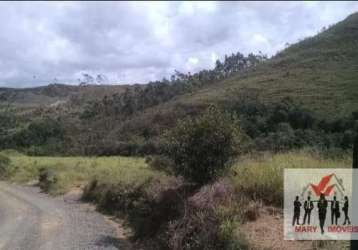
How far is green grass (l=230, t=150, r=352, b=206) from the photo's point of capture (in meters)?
11.0

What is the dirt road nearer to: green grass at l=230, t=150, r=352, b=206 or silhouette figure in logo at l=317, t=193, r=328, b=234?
green grass at l=230, t=150, r=352, b=206

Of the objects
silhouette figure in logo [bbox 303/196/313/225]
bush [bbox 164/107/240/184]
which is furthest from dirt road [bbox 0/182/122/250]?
silhouette figure in logo [bbox 303/196/313/225]

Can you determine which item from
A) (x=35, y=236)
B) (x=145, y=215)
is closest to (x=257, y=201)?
(x=145, y=215)

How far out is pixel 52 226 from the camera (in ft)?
60.2

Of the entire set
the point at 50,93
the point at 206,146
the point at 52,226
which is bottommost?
the point at 52,226

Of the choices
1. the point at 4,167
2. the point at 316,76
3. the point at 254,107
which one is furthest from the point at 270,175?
the point at 316,76

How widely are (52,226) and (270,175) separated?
32.6ft

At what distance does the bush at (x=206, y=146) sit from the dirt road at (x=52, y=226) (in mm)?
3152

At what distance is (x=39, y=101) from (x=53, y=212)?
498ft

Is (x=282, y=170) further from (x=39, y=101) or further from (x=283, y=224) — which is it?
(x=39, y=101)

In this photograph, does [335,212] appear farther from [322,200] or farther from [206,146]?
[206,146]

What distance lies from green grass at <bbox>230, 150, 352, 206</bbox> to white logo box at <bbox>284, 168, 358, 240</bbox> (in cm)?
41

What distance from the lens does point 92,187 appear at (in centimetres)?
2595

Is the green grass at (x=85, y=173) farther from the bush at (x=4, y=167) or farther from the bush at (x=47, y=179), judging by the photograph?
the bush at (x=4, y=167)
